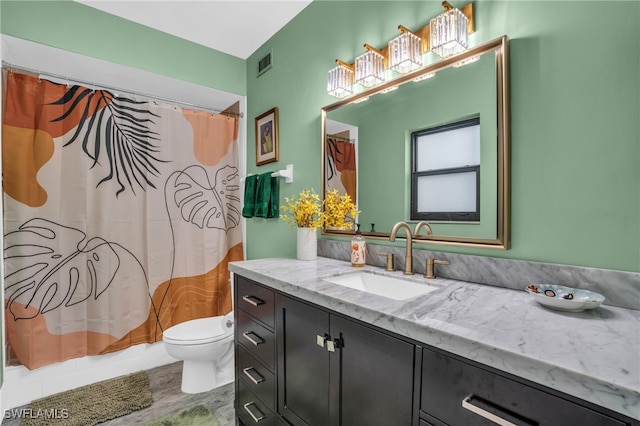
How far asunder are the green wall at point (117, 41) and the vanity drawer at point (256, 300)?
179 cm

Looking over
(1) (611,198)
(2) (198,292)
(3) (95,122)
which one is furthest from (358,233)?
(3) (95,122)

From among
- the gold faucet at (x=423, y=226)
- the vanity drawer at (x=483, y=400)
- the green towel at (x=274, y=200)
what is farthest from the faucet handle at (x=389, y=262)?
the green towel at (x=274, y=200)

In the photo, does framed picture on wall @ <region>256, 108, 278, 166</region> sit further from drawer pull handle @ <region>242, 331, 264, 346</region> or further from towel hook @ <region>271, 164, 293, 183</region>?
drawer pull handle @ <region>242, 331, 264, 346</region>

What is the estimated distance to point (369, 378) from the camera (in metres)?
0.90

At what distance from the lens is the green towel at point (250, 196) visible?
2461 mm

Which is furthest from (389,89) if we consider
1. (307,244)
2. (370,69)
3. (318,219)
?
(307,244)

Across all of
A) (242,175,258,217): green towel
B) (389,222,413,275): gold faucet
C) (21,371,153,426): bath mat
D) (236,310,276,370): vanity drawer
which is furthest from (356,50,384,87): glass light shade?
(21,371,153,426): bath mat

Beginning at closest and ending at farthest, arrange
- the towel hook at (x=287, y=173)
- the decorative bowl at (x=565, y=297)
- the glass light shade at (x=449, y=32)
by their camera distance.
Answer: the decorative bowl at (x=565, y=297), the glass light shade at (x=449, y=32), the towel hook at (x=287, y=173)

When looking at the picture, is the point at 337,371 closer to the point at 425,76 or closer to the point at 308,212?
the point at 308,212

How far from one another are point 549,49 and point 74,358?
3040mm

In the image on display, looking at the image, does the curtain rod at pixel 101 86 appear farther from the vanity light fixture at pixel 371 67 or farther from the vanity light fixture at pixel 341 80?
the vanity light fixture at pixel 371 67

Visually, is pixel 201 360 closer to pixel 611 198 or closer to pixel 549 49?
pixel 611 198

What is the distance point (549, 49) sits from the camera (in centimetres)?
102

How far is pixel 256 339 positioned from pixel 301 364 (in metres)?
0.36
